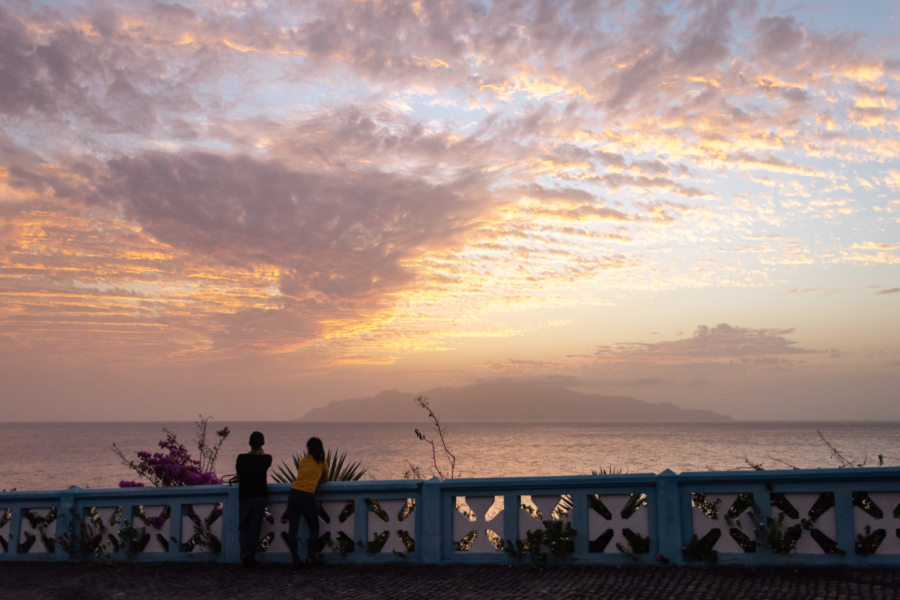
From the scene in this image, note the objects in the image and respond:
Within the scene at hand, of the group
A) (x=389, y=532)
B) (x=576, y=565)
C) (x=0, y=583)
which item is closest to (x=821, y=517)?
(x=576, y=565)

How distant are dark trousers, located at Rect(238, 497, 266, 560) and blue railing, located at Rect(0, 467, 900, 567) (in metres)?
0.27

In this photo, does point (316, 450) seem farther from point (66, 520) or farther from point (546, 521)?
point (66, 520)

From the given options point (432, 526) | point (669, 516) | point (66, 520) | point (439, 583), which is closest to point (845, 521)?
point (669, 516)

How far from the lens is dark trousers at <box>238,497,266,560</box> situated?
366 inches

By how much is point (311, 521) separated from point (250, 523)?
863 millimetres

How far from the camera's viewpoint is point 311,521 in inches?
360

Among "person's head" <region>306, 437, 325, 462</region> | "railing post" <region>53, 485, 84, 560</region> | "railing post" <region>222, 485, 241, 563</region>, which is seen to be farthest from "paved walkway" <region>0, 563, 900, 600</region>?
"person's head" <region>306, 437, 325, 462</region>

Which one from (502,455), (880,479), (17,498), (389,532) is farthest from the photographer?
(502,455)

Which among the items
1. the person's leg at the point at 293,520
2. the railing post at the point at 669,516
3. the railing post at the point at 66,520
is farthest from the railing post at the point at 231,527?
the railing post at the point at 669,516

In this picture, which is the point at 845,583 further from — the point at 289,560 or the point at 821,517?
the point at 289,560

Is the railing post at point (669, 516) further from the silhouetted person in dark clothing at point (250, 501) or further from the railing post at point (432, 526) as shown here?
the silhouetted person in dark clothing at point (250, 501)

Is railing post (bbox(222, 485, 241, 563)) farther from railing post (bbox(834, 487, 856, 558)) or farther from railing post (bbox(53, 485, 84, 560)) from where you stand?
railing post (bbox(834, 487, 856, 558))

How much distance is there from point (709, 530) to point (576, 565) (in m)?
1.52

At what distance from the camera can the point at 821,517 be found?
25.5ft
